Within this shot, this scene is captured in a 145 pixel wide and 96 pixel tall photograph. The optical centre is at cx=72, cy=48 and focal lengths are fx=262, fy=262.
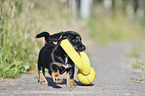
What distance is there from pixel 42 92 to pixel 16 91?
1.18ft

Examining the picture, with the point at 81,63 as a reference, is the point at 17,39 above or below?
above

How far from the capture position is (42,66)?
416cm

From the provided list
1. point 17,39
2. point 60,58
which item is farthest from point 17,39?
point 60,58

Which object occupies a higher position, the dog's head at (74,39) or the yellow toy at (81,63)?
the dog's head at (74,39)

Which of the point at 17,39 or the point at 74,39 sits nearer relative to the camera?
the point at 74,39

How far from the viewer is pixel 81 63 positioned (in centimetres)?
382

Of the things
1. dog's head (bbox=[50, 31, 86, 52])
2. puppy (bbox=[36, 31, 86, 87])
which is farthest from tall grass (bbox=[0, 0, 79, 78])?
dog's head (bbox=[50, 31, 86, 52])

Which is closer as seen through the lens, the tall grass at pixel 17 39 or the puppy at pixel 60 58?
the puppy at pixel 60 58

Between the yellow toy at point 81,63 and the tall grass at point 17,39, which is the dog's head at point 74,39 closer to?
the yellow toy at point 81,63

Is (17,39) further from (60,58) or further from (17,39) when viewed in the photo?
(60,58)

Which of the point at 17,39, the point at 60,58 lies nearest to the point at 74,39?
the point at 60,58

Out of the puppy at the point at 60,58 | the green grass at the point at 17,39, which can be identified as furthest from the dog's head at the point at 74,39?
the green grass at the point at 17,39

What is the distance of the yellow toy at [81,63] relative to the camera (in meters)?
3.67

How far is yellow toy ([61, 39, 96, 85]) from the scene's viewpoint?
3.67 m
